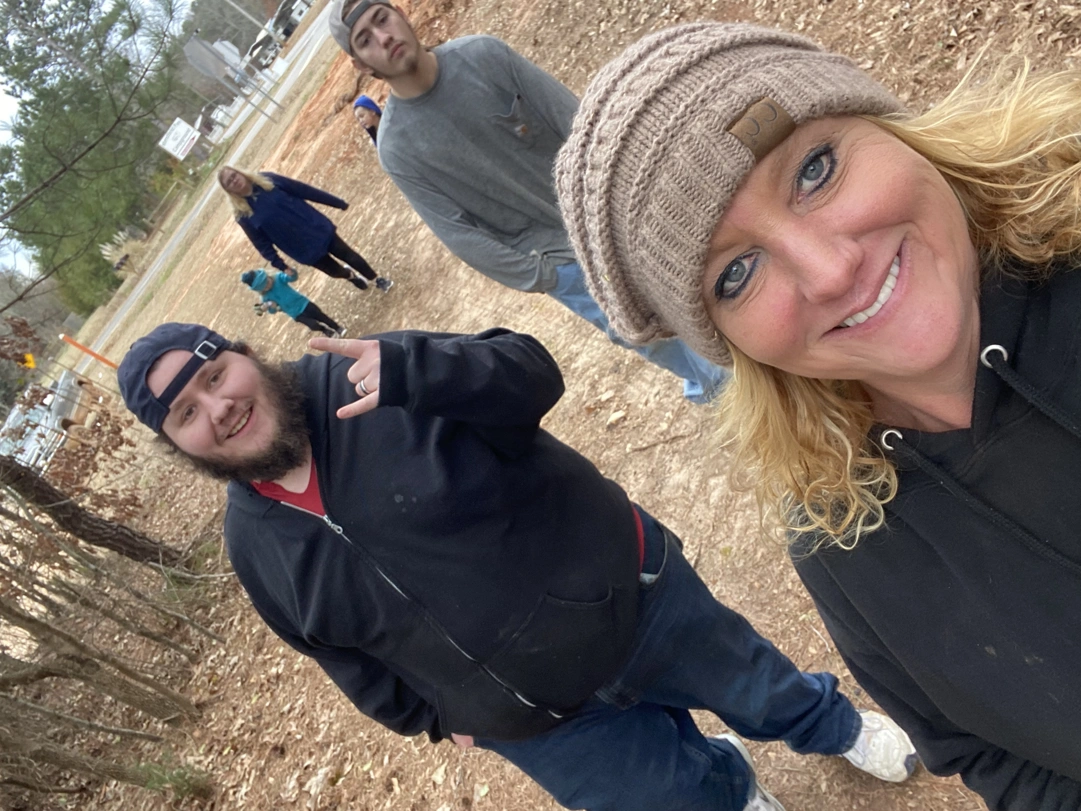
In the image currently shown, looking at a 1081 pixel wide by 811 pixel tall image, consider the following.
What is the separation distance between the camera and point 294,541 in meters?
2.31

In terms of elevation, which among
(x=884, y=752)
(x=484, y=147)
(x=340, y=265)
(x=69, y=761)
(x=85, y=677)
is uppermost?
(x=484, y=147)

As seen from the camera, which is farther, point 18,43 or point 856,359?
point 18,43

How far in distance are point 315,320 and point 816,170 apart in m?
7.27

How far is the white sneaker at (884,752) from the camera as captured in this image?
2660 mm

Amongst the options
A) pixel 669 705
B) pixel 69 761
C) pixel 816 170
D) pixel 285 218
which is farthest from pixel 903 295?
pixel 285 218

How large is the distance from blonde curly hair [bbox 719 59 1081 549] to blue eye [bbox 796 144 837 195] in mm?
140

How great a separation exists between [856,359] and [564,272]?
7.30 feet

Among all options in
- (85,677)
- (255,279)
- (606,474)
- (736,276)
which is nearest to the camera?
(736,276)

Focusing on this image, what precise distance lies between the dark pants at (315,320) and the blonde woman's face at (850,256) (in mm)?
7082

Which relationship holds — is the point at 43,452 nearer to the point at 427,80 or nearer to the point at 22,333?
the point at 22,333

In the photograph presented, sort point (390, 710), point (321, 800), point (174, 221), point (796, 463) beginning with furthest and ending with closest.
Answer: point (174, 221) → point (321, 800) → point (390, 710) → point (796, 463)

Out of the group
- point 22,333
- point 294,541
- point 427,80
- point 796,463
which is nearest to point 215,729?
point 22,333

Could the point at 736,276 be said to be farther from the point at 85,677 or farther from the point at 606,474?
the point at 85,677

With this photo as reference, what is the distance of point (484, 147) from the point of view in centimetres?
332
